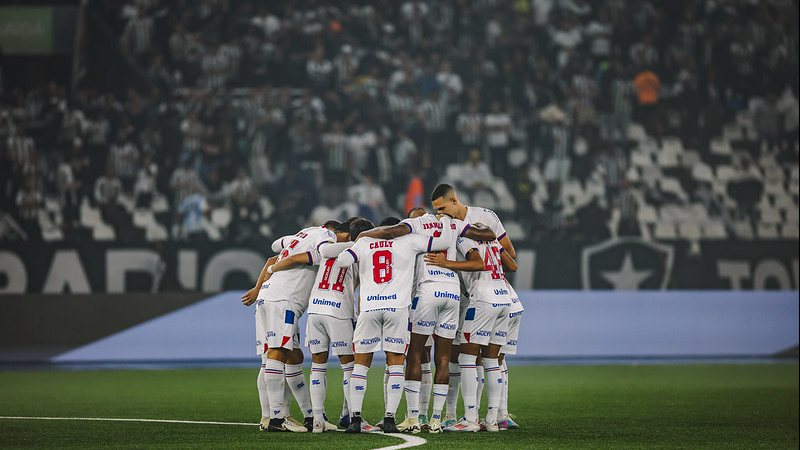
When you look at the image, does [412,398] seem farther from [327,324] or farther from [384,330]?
[327,324]

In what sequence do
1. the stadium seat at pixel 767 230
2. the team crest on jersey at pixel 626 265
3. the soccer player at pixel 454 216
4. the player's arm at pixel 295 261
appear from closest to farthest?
the player's arm at pixel 295 261 → the soccer player at pixel 454 216 → the team crest on jersey at pixel 626 265 → the stadium seat at pixel 767 230

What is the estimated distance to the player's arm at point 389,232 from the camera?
10.6 metres

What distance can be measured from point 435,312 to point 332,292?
99cm

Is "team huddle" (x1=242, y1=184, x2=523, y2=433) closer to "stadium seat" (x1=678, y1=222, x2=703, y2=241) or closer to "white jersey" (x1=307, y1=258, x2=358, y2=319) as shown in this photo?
"white jersey" (x1=307, y1=258, x2=358, y2=319)

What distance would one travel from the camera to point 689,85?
1021 inches

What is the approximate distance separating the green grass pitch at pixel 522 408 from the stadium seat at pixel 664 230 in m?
3.53

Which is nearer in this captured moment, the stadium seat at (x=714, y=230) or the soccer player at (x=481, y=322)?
the soccer player at (x=481, y=322)

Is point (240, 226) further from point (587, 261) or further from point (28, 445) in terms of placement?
point (28, 445)

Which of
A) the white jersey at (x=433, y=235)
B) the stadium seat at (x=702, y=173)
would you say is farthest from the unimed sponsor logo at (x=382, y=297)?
the stadium seat at (x=702, y=173)

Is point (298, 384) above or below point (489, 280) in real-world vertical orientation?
below

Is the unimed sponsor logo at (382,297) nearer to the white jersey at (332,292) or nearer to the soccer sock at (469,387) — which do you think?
the white jersey at (332,292)

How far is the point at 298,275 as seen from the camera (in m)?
11.2

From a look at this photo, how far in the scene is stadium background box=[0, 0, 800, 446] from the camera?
68.8 feet

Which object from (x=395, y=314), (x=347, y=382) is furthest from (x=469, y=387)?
(x=347, y=382)
